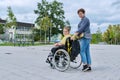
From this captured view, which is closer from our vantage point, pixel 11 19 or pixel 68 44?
pixel 68 44

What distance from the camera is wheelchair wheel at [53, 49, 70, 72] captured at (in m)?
6.14

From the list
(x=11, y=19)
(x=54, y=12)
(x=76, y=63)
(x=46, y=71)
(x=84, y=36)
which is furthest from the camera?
(x=54, y=12)

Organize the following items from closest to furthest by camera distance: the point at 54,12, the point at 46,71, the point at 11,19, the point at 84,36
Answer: the point at 46,71
the point at 84,36
the point at 11,19
the point at 54,12

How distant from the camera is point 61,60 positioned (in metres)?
6.36

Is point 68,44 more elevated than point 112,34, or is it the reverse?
point 68,44

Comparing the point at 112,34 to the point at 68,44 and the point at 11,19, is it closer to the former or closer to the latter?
the point at 11,19

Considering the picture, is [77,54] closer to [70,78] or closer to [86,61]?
[86,61]

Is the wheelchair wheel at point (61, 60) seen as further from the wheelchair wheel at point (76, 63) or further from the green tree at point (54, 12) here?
the green tree at point (54, 12)

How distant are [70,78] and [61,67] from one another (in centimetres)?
117

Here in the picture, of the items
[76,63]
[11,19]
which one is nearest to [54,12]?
[11,19]

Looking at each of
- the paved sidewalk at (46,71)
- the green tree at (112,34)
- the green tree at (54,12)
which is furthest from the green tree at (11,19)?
the paved sidewalk at (46,71)

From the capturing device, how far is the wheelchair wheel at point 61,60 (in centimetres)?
614

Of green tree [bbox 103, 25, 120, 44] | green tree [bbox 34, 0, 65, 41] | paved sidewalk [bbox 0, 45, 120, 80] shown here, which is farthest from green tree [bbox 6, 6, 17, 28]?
paved sidewalk [bbox 0, 45, 120, 80]

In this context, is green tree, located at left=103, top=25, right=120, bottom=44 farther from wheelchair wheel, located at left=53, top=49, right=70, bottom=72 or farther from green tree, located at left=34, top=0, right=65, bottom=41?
wheelchair wheel, located at left=53, top=49, right=70, bottom=72
